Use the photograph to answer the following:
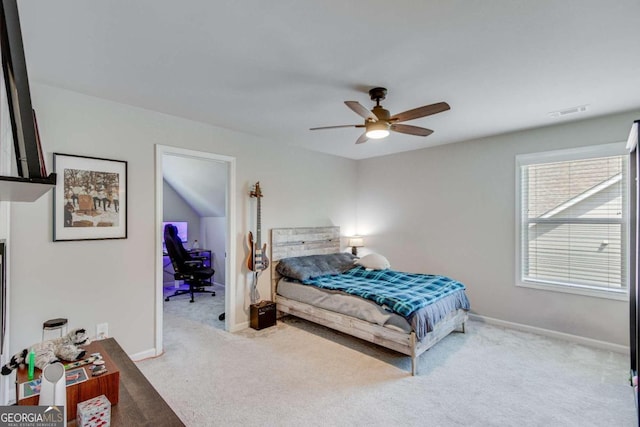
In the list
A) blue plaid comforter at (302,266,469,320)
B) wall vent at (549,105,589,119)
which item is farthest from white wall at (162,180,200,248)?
wall vent at (549,105,589,119)

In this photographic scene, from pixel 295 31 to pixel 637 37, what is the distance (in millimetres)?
2032

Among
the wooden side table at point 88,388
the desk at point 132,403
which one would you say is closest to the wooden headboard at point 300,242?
the desk at point 132,403

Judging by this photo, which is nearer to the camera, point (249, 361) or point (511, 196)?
point (249, 361)

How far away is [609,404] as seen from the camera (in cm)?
235

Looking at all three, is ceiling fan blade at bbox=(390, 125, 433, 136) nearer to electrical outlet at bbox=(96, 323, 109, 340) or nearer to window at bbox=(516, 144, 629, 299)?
window at bbox=(516, 144, 629, 299)

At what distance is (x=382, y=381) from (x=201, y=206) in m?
4.95

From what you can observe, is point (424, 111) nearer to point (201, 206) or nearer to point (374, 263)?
point (374, 263)

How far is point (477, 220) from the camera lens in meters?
4.26

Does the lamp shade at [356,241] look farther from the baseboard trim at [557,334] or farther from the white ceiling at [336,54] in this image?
the white ceiling at [336,54]

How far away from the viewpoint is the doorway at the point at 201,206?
3221 mm

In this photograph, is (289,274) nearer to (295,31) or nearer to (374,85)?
(374,85)

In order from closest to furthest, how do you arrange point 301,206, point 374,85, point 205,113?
point 374,85, point 205,113, point 301,206

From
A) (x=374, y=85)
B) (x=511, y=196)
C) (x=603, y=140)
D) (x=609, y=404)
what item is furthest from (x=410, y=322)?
(x=603, y=140)

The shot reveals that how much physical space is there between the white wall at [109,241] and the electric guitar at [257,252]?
3.7 inches
